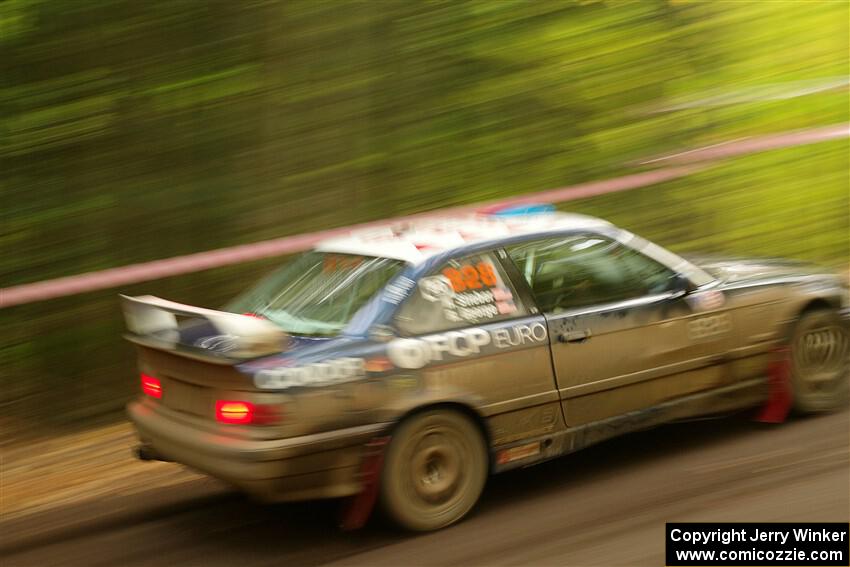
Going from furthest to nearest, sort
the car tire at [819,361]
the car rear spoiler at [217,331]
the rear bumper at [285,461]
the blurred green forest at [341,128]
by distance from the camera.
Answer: the blurred green forest at [341,128], the car tire at [819,361], the car rear spoiler at [217,331], the rear bumper at [285,461]

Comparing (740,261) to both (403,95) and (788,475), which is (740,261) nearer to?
(788,475)

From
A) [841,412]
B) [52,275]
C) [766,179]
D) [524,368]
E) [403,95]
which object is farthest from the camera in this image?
[766,179]

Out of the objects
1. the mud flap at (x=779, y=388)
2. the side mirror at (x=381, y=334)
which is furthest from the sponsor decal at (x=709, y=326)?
the side mirror at (x=381, y=334)

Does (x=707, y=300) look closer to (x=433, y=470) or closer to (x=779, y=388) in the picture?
(x=779, y=388)

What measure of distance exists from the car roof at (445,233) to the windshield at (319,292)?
0.09 m

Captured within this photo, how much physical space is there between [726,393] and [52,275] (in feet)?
16.1

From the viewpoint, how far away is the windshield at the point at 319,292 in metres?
4.87

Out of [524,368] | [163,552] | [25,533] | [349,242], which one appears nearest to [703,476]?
[524,368]

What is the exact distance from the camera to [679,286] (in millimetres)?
5500

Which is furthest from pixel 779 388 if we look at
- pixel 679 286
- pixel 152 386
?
pixel 152 386

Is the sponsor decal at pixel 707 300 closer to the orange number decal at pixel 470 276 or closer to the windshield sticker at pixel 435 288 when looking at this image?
the orange number decal at pixel 470 276

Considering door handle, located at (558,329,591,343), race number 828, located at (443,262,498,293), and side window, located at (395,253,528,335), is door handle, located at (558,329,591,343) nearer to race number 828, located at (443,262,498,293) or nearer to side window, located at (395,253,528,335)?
side window, located at (395,253,528,335)

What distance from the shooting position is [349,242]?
18.0 ft

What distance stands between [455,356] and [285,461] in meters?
0.96
